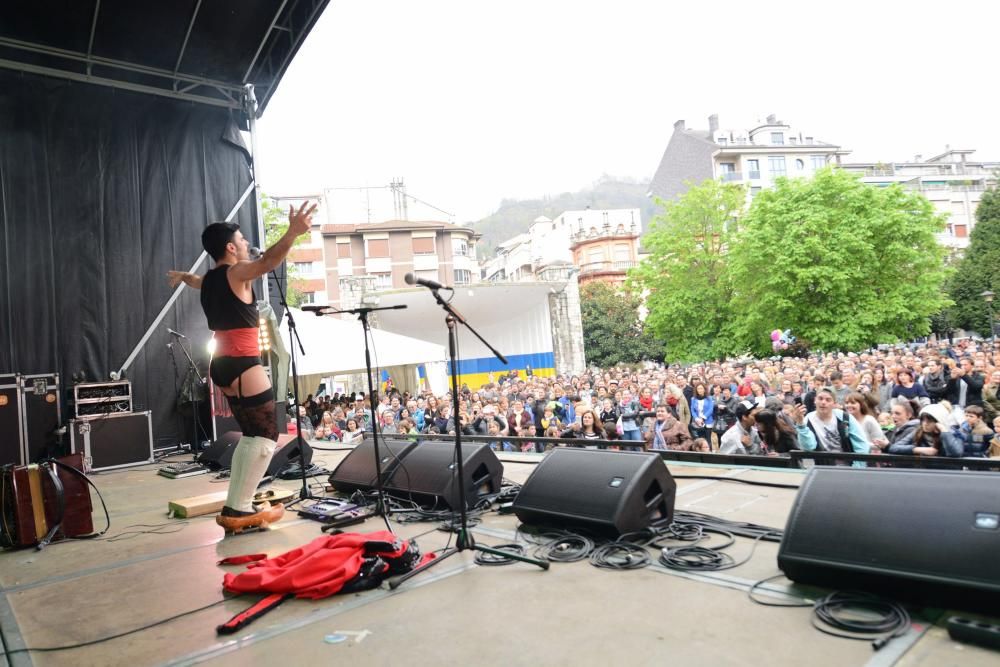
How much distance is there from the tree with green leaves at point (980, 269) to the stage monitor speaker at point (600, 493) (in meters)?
31.5

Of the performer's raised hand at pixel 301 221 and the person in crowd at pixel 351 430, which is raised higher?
the performer's raised hand at pixel 301 221

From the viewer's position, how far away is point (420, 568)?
2568mm

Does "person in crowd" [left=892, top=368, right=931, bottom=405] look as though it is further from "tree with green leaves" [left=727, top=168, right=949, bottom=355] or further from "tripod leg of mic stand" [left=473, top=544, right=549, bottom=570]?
"tree with green leaves" [left=727, top=168, right=949, bottom=355]

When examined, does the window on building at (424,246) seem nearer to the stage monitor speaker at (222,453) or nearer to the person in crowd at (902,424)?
the stage monitor speaker at (222,453)

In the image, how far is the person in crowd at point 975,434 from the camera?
185 inches

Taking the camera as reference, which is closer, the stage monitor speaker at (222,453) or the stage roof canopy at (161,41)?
the stage monitor speaker at (222,453)

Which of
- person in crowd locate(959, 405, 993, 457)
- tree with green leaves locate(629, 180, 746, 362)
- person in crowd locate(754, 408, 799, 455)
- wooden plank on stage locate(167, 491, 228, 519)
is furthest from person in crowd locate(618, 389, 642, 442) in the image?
tree with green leaves locate(629, 180, 746, 362)

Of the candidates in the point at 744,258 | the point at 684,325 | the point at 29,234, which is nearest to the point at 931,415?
the point at 29,234

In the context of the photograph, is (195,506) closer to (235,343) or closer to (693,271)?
(235,343)

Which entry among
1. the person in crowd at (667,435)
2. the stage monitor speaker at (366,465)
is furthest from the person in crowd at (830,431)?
the stage monitor speaker at (366,465)

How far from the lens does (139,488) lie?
543cm

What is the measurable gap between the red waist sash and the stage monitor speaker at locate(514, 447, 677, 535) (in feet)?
5.62

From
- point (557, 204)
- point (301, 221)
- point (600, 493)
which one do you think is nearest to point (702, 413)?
point (600, 493)

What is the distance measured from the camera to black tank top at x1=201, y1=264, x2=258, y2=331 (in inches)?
131
